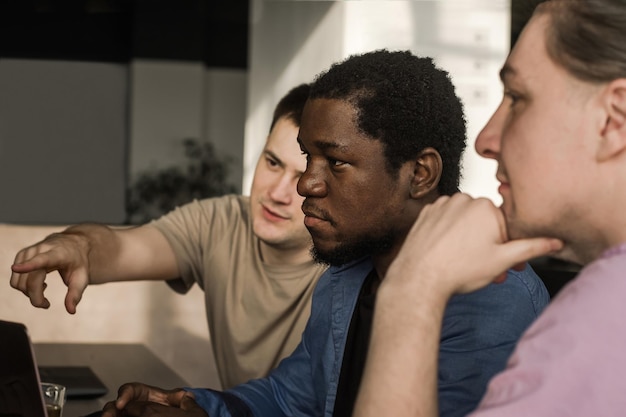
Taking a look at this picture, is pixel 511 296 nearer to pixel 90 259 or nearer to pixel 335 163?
pixel 335 163

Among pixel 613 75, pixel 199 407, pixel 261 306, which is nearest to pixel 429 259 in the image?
pixel 613 75

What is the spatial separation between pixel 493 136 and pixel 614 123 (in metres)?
0.16

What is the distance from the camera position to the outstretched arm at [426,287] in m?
1.04

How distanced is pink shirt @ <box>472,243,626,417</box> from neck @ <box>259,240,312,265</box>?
4.65 ft

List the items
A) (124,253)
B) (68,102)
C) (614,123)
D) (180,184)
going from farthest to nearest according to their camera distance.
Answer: (180,184) < (68,102) < (124,253) < (614,123)

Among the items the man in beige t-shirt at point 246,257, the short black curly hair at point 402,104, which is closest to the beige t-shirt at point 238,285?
the man in beige t-shirt at point 246,257

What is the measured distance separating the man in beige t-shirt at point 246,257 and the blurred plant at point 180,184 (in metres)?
1.17

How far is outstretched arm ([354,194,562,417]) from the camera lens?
40.8 inches

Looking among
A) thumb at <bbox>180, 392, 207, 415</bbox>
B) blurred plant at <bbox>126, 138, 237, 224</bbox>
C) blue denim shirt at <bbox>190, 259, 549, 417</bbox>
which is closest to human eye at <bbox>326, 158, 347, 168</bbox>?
blue denim shirt at <bbox>190, 259, 549, 417</bbox>

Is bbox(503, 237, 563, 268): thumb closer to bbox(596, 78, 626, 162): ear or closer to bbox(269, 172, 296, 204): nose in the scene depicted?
bbox(596, 78, 626, 162): ear

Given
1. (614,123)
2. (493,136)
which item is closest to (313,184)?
(493,136)

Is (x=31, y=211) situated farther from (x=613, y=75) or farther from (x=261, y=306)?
(x=613, y=75)

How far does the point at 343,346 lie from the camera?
1602 mm

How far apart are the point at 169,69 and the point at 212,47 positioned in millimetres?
171
